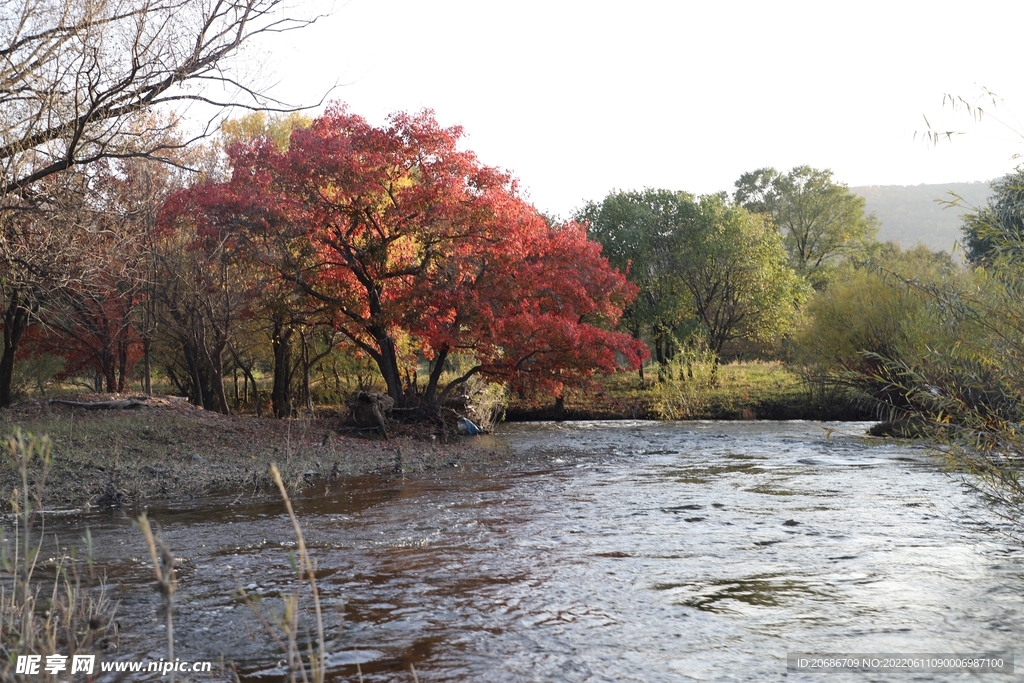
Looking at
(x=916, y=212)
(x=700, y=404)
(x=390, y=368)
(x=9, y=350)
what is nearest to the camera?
(x=9, y=350)

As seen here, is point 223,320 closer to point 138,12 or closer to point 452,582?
point 138,12

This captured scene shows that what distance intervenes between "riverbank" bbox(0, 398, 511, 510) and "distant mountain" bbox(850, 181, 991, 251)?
303 ft

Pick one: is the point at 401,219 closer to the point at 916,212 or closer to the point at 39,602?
the point at 39,602

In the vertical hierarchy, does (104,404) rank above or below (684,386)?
above

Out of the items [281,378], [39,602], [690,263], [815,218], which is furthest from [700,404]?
[815,218]

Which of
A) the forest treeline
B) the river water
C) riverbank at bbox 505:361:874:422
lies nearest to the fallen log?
the forest treeline

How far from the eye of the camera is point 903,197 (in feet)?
418

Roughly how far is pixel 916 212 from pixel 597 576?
408 ft

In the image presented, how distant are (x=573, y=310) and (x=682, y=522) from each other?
9.84 m

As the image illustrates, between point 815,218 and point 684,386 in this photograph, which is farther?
point 815,218

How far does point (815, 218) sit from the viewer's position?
49.1m

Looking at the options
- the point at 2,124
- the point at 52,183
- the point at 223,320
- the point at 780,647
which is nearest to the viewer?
the point at 780,647

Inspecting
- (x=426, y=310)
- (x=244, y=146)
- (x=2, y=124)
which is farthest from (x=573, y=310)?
(x=2, y=124)

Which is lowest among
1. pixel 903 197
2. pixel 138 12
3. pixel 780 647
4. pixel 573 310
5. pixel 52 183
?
pixel 780 647
